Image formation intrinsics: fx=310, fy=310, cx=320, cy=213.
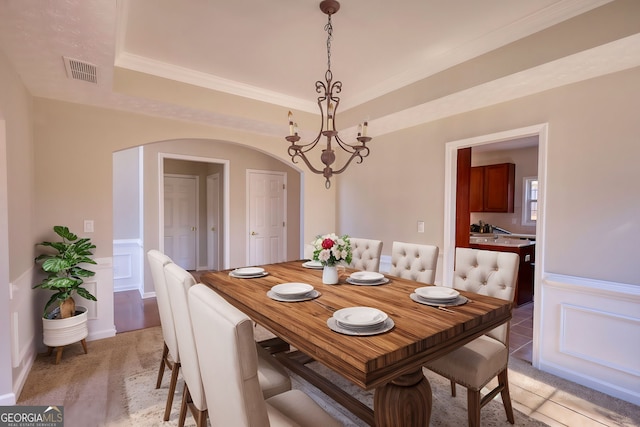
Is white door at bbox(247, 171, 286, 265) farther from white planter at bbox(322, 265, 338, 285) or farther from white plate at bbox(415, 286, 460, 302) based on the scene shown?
white plate at bbox(415, 286, 460, 302)

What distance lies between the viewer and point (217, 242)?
6.36 metres

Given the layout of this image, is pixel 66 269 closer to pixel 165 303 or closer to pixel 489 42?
pixel 165 303

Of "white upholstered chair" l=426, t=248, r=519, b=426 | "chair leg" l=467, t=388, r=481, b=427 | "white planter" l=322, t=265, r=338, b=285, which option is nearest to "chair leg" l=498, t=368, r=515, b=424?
"white upholstered chair" l=426, t=248, r=519, b=426

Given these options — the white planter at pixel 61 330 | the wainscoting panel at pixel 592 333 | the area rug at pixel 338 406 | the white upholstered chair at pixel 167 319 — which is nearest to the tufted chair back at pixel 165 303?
the white upholstered chair at pixel 167 319

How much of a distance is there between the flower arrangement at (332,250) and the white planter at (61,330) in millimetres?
2268

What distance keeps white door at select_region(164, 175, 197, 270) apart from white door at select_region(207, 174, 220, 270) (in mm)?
284

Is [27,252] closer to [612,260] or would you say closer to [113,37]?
[113,37]

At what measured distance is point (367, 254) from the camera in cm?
297

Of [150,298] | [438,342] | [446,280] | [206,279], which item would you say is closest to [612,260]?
[446,280]

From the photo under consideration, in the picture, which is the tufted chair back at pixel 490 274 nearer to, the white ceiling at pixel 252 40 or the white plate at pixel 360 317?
the white plate at pixel 360 317

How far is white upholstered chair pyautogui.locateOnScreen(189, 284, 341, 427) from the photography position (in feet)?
3.10

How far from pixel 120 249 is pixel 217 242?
1.76 meters

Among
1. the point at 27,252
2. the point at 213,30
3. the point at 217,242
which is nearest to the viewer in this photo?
the point at 213,30

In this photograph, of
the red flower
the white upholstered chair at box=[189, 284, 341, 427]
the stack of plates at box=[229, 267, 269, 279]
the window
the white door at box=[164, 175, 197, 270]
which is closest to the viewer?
the white upholstered chair at box=[189, 284, 341, 427]
